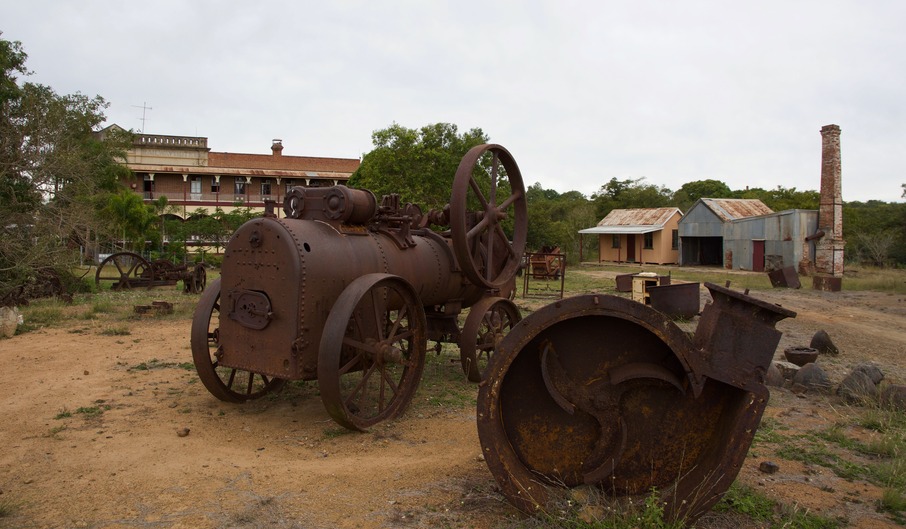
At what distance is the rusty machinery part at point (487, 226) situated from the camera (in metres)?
6.59

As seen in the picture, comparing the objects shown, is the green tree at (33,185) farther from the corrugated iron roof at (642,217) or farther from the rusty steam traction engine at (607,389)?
the corrugated iron roof at (642,217)

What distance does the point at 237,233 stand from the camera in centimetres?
562

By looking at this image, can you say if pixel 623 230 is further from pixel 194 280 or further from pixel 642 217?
pixel 194 280

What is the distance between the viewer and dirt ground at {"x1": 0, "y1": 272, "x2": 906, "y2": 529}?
12.0ft

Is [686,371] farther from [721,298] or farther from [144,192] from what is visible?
[144,192]

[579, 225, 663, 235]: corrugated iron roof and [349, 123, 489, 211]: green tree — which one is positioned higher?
[349, 123, 489, 211]: green tree

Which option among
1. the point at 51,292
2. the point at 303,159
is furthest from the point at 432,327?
the point at 303,159

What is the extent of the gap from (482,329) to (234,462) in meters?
3.77

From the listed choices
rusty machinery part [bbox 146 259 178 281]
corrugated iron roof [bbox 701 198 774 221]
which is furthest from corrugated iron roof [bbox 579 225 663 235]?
rusty machinery part [bbox 146 259 178 281]

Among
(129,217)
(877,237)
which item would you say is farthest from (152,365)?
(877,237)

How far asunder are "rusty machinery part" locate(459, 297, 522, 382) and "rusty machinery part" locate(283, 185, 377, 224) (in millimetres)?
1850

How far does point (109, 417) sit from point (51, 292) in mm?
10999

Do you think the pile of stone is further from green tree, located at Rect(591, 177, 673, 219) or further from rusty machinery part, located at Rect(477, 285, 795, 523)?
green tree, located at Rect(591, 177, 673, 219)

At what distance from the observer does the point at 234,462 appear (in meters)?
4.59
